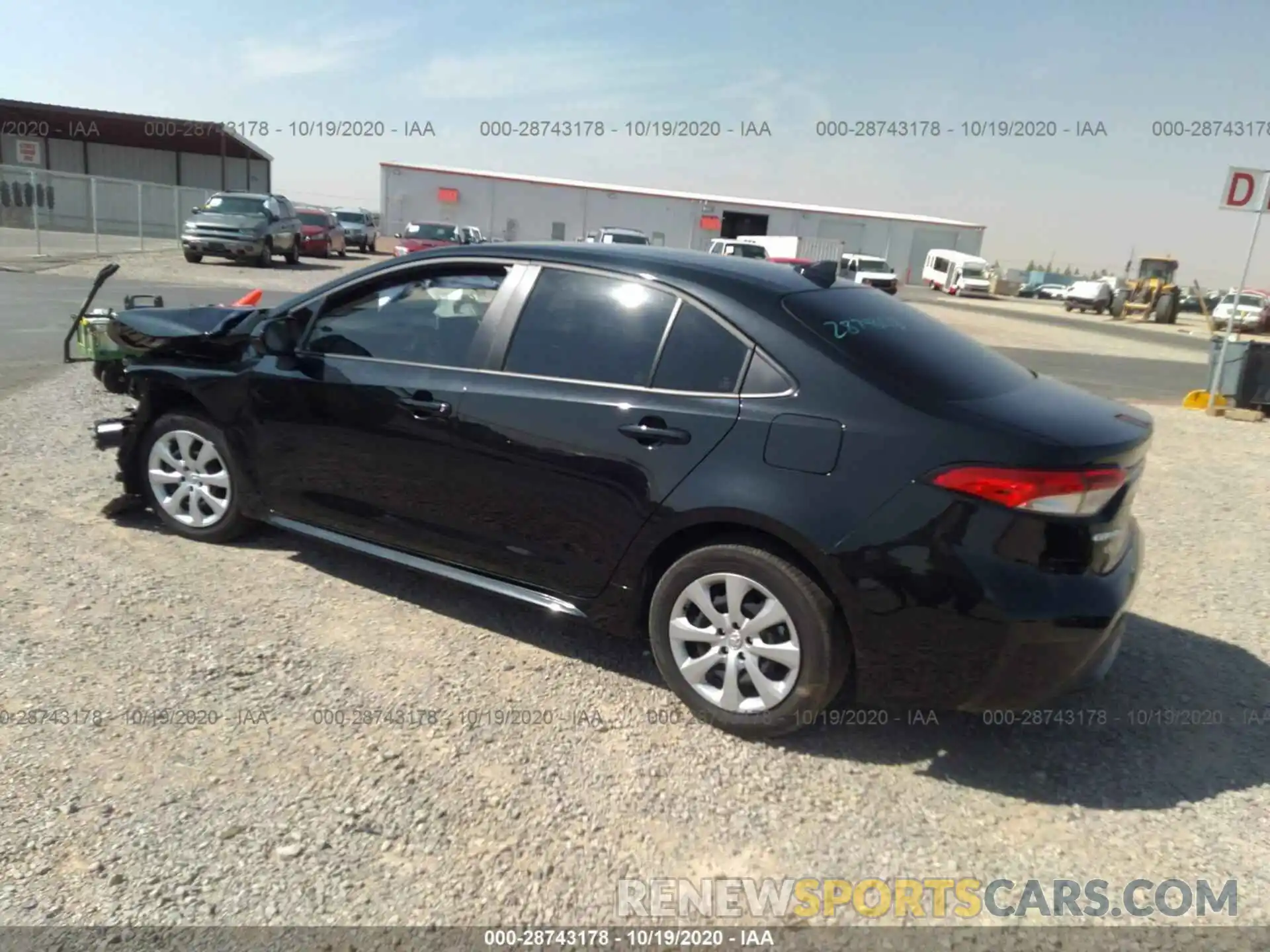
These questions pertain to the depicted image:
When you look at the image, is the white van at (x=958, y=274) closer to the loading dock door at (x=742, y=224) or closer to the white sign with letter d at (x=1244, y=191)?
the loading dock door at (x=742, y=224)

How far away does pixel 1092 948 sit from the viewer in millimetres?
2369

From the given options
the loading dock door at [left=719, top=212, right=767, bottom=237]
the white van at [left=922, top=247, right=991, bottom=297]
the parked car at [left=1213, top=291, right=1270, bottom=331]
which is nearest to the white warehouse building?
the loading dock door at [left=719, top=212, right=767, bottom=237]

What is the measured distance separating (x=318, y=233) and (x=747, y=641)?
2983cm

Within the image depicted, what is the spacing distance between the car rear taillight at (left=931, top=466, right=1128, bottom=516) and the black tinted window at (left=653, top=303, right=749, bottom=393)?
0.82 metres

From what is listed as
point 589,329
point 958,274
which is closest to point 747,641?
point 589,329

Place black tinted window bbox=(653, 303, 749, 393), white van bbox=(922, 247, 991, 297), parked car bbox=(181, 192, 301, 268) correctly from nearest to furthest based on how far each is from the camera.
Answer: black tinted window bbox=(653, 303, 749, 393) < parked car bbox=(181, 192, 301, 268) < white van bbox=(922, 247, 991, 297)

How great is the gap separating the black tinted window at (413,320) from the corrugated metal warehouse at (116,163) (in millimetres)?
29242

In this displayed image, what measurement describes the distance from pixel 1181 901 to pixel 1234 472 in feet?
21.3

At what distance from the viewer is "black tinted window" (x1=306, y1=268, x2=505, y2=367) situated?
12.6 feet

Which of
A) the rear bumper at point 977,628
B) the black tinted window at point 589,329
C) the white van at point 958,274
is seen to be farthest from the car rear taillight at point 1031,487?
the white van at point 958,274

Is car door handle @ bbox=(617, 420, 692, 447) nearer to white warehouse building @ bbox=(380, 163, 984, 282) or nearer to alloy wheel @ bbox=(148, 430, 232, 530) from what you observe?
alloy wheel @ bbox=(148, 430, 232, 530)

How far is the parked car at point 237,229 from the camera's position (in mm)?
22875

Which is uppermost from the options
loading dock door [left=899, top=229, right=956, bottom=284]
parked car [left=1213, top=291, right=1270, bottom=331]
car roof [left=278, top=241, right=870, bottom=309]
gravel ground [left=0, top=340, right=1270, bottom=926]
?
loading dock door [left=899, top=229, right=956, bottom=284]

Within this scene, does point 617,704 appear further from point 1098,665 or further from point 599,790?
point 1098,665
